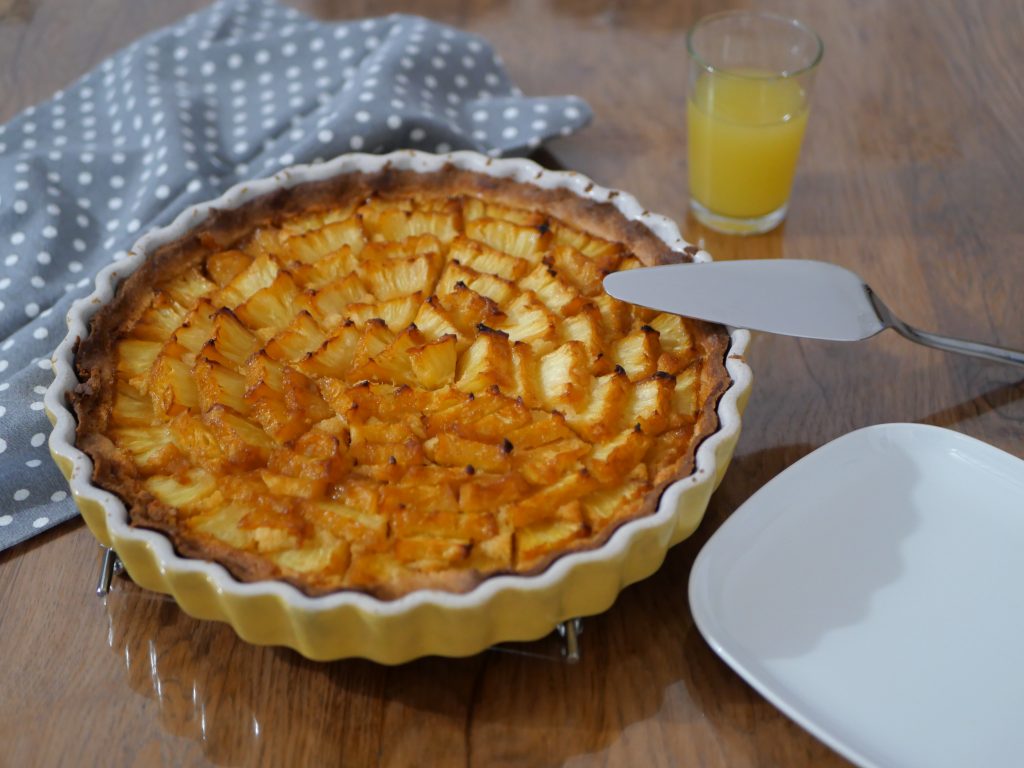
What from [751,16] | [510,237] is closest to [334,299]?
[510,237]

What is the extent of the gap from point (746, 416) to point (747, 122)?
0.61m

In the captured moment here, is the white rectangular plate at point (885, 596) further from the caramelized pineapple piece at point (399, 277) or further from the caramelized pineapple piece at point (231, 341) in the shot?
the caramelized pineapple piece at point (231, 341)

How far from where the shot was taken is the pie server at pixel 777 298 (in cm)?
150

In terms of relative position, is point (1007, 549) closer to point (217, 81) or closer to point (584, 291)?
point (584, 291)

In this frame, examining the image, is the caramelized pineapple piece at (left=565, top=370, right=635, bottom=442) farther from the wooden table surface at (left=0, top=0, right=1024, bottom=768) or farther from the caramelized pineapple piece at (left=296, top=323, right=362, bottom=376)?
the caramelized pineapple piece at (left=296, top=323, right=362, bottom=376)

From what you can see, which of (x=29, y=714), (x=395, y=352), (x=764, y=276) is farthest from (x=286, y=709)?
(x=764, y=276)

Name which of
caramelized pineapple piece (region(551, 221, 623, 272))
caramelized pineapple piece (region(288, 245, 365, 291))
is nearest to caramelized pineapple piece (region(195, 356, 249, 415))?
caramelized pineapple piece (region(288, 245, 365, 291))

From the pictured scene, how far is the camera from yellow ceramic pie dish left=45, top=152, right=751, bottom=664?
1.15 meters

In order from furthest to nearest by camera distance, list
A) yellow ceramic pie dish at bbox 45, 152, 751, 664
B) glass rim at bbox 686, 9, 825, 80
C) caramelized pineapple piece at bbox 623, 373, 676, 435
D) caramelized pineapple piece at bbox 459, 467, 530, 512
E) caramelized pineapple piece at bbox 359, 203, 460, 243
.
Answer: glass rim at bbox 686, 9, 825, 80 → caramelized pineapple piece at bbox 359, 203, 460, 243 → caramelized pineapple piece at bbox 623, 373, 676, 435 → caramelized pineapple piece at bbox 459, 467, 530, 512 → yellow ceramic pie dish at bbox 45, 152, 751, 664

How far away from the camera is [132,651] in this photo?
1.33m

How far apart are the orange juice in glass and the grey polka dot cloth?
0.89ft

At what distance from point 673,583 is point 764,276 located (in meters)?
0.49

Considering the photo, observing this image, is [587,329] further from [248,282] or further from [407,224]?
[248,282]

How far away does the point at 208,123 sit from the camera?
2197 mm
